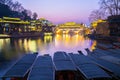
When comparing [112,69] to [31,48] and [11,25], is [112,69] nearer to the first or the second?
[31,48]

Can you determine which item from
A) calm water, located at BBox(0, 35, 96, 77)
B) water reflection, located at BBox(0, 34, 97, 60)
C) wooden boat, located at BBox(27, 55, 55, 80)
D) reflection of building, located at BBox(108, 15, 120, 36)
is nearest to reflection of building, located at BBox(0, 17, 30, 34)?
water reflection, located at BBox(0, 34, 97, 60)

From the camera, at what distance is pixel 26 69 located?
42.9 feet

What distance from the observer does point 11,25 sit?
105 m

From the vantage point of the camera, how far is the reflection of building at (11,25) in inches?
3785

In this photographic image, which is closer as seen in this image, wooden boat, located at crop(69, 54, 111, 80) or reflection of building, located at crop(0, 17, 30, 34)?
wooden boat, located at crop(69, 54, 111, 80)

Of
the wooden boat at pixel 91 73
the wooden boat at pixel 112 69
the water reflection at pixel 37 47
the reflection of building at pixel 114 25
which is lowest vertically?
the water reflection at pixel 37 47

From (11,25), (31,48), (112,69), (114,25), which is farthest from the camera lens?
(11,25)

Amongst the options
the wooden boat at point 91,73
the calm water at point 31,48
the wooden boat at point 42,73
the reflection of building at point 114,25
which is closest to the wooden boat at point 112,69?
the wooden boat at point 91,73

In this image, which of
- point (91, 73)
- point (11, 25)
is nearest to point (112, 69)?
point (91, 73)

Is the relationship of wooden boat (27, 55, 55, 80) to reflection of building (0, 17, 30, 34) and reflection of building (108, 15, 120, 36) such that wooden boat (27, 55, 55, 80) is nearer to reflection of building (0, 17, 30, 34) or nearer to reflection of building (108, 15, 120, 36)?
reflection of building (108, 15, 120, 36)

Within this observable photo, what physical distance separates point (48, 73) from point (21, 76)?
1.43 metres

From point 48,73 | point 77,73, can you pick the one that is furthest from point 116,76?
point 48,73

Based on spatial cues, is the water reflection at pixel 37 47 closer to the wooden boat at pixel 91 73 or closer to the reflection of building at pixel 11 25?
the wooden boat at pixel 91 73

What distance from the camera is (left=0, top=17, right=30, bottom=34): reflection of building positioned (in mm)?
96144
